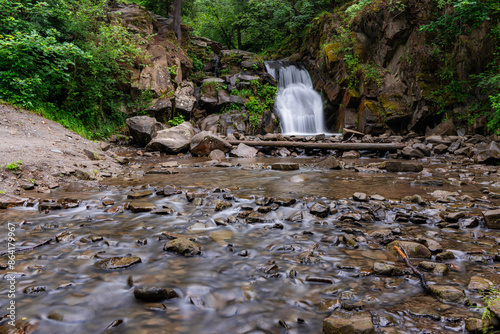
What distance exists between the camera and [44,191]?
17.5 feet

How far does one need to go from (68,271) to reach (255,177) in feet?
16.7

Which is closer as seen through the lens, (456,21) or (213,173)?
(213,173)

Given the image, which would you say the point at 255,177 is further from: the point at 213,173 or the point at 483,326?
the point at 483,326

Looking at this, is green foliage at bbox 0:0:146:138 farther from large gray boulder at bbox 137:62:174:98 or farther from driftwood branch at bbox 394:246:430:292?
driftwood branch at bbox 394:246:430:292

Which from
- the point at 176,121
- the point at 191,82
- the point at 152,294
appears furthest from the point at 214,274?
the point at 191,82

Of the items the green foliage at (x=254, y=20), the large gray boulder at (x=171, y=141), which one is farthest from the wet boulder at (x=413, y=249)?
the green foliage at (x=254, y=20)

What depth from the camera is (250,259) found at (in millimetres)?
2781

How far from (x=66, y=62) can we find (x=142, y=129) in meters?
3.66

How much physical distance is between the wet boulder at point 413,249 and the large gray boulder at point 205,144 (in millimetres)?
9352

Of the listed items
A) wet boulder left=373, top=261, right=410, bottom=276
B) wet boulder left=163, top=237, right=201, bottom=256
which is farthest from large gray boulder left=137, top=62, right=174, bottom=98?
wet boulder left=373, top=261, right=410, bottom=276

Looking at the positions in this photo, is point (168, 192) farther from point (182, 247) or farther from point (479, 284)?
point (479, 284)

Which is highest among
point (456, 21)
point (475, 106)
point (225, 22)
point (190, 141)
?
point (225, 22)

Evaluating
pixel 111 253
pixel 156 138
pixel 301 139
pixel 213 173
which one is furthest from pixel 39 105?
pixel 301 139

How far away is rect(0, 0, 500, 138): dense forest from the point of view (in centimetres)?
915
